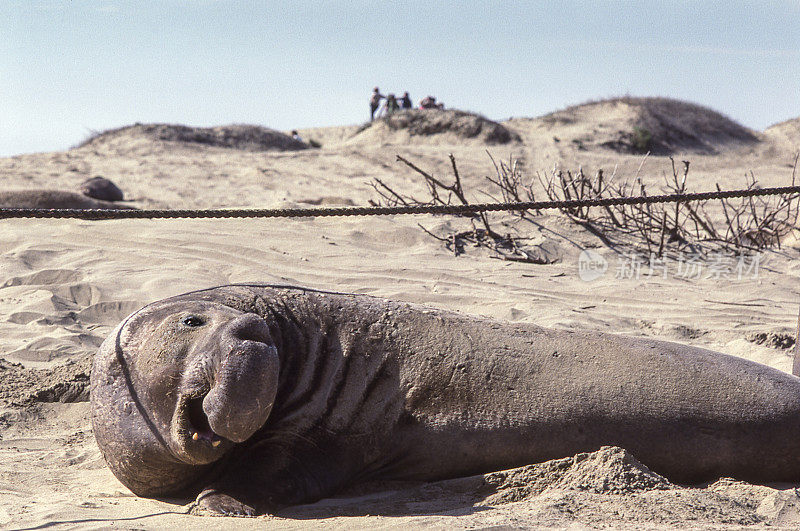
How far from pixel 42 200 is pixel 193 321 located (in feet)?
23.0

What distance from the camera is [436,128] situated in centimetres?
1953

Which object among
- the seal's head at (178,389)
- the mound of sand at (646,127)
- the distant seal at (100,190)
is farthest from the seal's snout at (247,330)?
the mound of sand at (646,127)

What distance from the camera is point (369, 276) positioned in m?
5.85

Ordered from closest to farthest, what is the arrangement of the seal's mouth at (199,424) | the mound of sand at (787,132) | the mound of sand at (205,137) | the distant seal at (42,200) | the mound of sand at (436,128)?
the seal's mouth at (199,424), the distant seal at (42,200), the mound of sand at (436,128), the mound of sand at (205,137), the mound of sand at (787,132)

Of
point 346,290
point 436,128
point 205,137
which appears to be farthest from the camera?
point 205,137

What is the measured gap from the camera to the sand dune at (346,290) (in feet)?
8.23

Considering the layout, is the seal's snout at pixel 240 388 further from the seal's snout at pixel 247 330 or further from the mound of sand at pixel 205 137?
the mound of sand at pixel 205 137

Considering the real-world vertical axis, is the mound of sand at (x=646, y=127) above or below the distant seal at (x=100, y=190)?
above

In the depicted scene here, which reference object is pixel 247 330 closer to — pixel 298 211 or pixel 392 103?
pixel 298 211

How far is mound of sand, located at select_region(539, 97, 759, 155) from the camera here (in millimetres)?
19250

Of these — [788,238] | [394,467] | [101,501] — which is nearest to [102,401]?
[101,501]

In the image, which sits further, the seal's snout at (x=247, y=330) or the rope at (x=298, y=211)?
the rope at (x=298, y=211)

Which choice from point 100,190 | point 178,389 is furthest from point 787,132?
point 178,389

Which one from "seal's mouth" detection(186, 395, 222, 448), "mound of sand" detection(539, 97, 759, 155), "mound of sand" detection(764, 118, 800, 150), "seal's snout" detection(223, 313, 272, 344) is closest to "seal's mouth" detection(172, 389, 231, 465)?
"seal's mouth" detection(186, 395, 222, 448)
